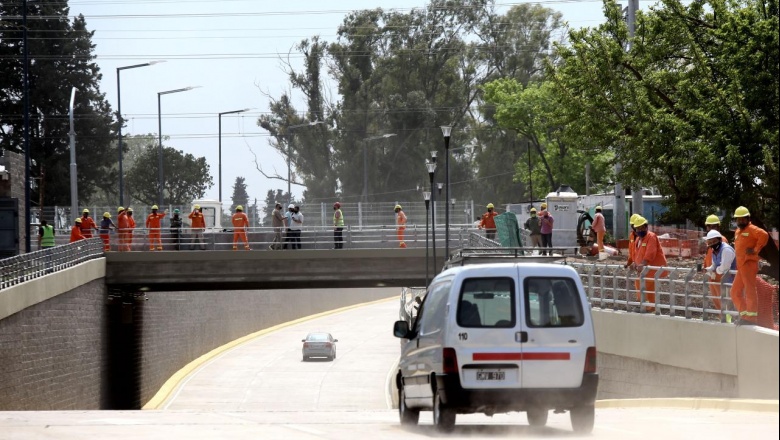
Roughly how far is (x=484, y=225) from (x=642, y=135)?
17.0 meters

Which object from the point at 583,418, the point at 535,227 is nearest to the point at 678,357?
the point at 583,418

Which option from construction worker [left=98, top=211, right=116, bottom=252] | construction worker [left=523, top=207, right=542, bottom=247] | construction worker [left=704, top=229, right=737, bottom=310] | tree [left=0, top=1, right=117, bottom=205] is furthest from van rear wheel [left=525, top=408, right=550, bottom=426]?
tree [left=0, top=1, right=117, bottom=205]

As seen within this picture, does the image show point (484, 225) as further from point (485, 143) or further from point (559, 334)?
point (485, 143)

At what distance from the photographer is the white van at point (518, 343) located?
13.2 meters

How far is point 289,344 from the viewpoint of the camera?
77.1m

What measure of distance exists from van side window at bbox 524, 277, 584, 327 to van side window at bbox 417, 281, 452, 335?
34.0 inches

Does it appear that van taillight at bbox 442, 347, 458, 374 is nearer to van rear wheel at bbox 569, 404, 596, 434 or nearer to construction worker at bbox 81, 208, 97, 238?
van rear wheel at bbox 569, 404, 596, 434

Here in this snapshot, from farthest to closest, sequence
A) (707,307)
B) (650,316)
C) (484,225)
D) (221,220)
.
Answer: (221,220), (484,225), (650,316), (707,307)

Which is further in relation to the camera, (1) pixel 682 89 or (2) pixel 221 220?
(2) pixel 221 220

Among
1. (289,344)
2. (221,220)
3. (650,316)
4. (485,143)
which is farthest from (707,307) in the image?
(485,143)

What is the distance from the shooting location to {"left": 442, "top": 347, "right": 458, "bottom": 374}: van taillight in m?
13.3

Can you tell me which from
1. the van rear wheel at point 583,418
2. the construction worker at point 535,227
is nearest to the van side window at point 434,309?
the van rear wheel at point 583,418

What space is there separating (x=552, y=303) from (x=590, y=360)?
0.67 metres

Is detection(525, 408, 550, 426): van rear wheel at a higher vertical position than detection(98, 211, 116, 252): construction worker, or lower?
lower
